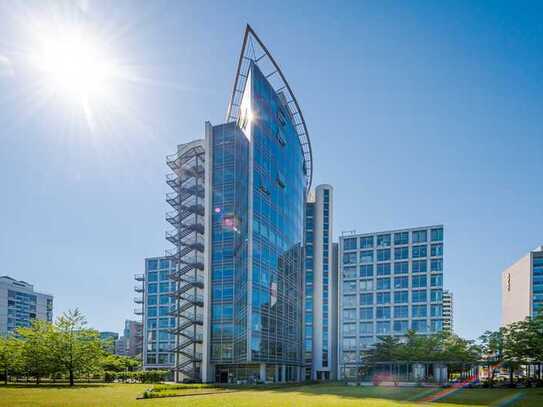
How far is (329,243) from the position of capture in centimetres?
11294

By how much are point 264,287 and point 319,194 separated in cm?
4869

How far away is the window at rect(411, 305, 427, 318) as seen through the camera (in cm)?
10375

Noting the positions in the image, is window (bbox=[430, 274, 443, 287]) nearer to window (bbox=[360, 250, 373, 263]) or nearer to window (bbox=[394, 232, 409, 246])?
window (bbox=[394, 232, 409, 246])

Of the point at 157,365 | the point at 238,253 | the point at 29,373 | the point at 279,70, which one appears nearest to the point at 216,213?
the point at 238,253

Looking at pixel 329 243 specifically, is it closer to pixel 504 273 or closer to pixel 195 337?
pixel 195 337

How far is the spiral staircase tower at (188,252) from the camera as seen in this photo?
6781 centimetres

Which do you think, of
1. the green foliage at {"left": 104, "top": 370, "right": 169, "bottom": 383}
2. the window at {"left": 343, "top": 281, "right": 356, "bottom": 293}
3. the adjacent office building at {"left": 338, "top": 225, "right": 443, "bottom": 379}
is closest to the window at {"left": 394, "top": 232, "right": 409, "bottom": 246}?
the adjacent office building at {"left": 338, "top": 225, "right": 443, "bottom": 379}

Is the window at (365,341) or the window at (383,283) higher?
the window at (383,283)

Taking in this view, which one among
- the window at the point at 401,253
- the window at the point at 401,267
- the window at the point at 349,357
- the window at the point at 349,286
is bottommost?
the window at the point at 349,357

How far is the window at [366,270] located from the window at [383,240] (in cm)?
554

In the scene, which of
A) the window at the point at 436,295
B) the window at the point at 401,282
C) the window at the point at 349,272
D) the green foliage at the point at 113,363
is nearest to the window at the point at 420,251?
the window at the point at 401,282

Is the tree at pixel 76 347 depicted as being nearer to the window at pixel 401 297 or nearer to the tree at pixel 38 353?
the tree at pixel 38 353

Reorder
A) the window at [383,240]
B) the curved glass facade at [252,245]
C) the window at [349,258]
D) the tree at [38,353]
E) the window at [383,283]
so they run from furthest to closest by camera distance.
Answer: the window at [349,258], the window at [383,240], the window at [383,283], the curved glass facade at [252,245], the tree at [38,353]

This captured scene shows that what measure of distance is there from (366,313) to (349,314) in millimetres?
4105
